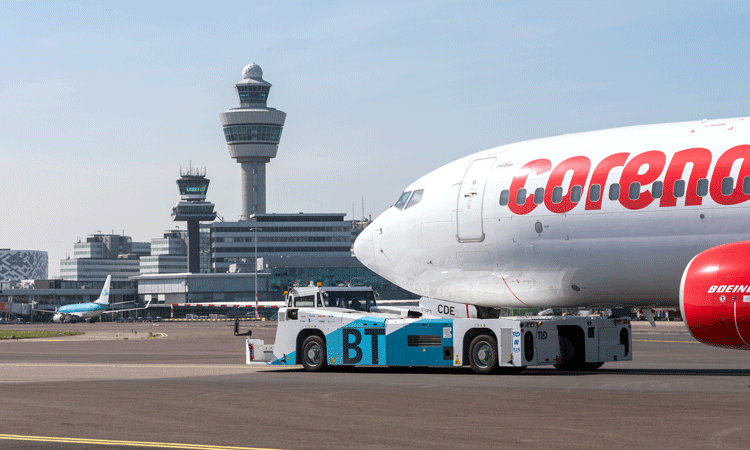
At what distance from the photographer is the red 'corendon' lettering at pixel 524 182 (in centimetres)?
2472

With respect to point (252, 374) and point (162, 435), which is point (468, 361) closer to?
point (252, 374)

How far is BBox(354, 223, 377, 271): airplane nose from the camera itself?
2875cm

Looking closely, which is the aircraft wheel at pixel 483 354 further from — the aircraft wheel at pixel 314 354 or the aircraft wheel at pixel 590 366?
the aircraft wheel at pixel 314 354

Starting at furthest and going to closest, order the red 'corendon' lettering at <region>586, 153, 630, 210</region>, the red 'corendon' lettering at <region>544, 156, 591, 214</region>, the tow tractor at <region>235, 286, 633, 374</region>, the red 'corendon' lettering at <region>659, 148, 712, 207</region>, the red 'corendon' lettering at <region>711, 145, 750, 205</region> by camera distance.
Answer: the tow tractor at <region>235, 286, 633, 374</region>
the red 'corendon' lettering at <region>544, 156, 591, 214</region>
the red 'corendon' lettering at <region>586, 153, 630, 210</region>
the red 'corendon' lettering at <region>659, 148, 712, 207</region>
the red 'corendon' lettering at <region>711, 145, 750, 205</region>

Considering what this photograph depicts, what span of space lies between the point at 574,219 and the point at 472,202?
10.9 ft

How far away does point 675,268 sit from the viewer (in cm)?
2267

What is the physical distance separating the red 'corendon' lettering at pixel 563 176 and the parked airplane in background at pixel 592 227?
0.03m

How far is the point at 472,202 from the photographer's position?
85.7 feet

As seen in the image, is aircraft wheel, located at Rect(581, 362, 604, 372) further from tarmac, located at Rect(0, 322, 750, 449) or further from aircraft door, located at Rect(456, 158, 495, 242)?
aircraft door, located at Rect(456, 158, 495, 242)

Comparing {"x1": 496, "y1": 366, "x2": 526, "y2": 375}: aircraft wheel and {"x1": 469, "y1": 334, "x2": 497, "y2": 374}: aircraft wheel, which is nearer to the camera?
{"x1": 469, "y1": 334, "x2": 497, "y2": 374}: aircraft wheel

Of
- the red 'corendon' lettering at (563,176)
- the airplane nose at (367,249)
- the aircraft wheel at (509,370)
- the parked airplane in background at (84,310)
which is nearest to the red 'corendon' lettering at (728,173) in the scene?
the red 'corendon' lettering at (563,176)

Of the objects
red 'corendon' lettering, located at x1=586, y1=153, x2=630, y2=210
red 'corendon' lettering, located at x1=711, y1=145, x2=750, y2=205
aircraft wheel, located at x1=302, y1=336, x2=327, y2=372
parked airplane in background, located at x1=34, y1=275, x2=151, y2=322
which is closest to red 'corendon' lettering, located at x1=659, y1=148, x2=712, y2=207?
red 'corendon' lettering, located at x1=711, y1=145, x2=750, y2=205

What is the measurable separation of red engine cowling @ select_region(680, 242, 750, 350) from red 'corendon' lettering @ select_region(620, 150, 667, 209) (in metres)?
2.84

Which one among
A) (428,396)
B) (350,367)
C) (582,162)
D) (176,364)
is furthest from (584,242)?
(176,364)
